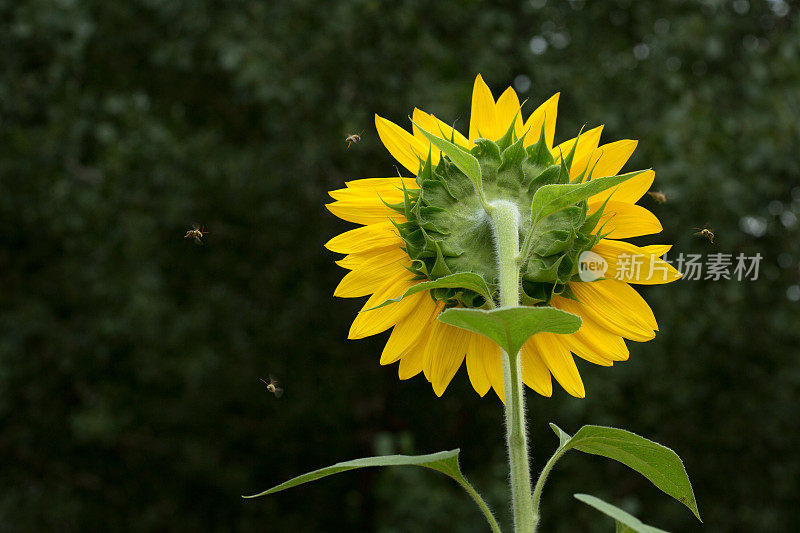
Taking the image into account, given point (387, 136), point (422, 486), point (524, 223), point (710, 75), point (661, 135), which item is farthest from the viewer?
point (710, 75)

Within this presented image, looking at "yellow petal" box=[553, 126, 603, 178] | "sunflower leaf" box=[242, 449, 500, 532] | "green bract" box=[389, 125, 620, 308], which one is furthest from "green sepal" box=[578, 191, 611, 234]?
"sunflower leaf" box=[242, 449, 500, 532]

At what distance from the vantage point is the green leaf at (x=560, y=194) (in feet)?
1.94

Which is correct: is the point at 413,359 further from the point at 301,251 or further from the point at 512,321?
the point at 301,251

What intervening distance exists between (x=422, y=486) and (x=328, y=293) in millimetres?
1030

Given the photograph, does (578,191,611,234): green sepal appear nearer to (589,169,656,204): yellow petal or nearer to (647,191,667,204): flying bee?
(589,169,656,204): yellow petal

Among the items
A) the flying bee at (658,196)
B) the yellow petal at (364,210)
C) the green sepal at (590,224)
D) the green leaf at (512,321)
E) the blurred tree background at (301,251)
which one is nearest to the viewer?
the green leaf at (512,321)

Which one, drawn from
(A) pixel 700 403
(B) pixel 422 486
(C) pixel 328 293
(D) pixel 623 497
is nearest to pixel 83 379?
(C) pixel 328 293

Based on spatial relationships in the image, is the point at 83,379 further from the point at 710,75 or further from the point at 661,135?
the point at 710,75

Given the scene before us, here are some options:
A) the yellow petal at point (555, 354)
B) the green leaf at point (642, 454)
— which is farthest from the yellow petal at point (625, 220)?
the green leaf at point (642, 454)

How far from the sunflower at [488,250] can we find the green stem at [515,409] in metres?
0.07

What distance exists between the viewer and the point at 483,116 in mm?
848

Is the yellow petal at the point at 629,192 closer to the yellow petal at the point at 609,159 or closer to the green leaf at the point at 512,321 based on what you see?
the yellow petal at the point at 609,159

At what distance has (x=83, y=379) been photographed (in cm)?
394

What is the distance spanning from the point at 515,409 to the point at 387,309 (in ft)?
0.80
